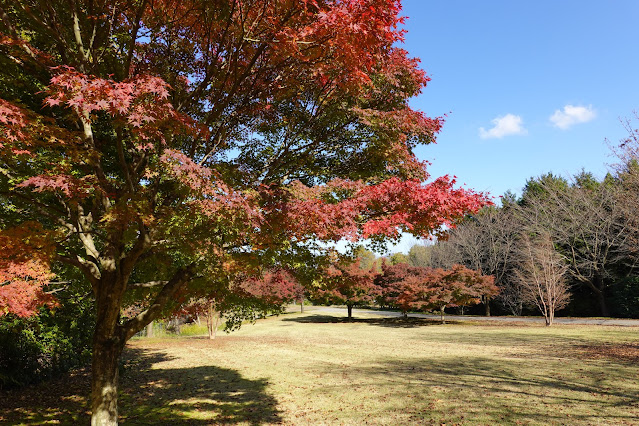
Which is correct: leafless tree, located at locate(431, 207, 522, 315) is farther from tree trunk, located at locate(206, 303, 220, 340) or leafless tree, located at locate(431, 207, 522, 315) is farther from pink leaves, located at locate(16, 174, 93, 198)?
pink leaves, located at locate(16, 174, 93, 198)

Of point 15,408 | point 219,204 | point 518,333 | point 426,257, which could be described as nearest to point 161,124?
point 219,204

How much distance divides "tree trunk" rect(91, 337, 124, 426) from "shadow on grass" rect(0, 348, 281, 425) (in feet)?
6.37

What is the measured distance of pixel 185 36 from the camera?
603cm

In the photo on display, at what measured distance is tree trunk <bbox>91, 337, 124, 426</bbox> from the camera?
5.71m

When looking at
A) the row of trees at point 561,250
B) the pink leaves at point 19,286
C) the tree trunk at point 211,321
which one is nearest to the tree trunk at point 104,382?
the pink leaves at point 19,286

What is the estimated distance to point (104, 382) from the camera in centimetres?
581

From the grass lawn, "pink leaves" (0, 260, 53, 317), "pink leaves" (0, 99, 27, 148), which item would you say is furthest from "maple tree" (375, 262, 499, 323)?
"pink leaves" (0, 99, 27, 148)

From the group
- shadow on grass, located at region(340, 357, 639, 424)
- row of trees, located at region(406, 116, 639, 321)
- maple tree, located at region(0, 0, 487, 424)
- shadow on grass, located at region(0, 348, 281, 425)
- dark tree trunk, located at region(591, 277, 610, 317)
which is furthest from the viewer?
dark tree trunk, located at region(591, 277, 610, 317)

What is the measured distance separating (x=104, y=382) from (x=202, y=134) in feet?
13.9

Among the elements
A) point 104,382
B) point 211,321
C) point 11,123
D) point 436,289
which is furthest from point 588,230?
point 11,123

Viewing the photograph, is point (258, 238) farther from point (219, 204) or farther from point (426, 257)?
point (426, 257)

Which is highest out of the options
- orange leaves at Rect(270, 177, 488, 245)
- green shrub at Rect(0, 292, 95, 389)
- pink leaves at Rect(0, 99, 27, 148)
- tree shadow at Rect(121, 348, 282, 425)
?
pink leaves at Rect(0, 99, 27, 148)

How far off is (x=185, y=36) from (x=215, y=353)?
563 inches

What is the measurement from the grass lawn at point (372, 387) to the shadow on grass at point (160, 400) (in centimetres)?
3
